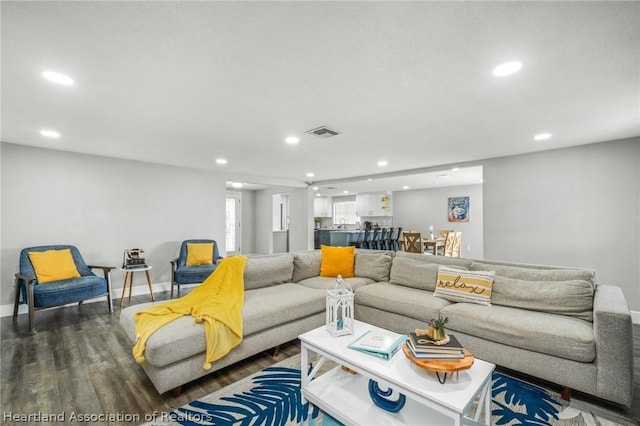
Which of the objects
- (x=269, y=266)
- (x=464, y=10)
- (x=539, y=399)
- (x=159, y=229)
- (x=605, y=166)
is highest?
(x=464, y=10)

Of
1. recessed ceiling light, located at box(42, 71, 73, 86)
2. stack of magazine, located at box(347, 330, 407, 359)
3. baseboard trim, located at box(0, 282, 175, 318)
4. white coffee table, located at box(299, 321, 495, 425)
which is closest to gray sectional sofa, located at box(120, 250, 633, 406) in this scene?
white coffee table, located at box(299, 321, 495, 425)

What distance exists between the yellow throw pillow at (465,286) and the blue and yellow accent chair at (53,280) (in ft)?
13.7

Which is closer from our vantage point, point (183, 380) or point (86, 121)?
point (183, 380)

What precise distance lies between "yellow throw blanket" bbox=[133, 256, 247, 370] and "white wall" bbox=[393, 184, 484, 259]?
24.3ft

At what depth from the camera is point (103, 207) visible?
4.50m

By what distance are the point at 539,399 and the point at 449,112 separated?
238 centimetres

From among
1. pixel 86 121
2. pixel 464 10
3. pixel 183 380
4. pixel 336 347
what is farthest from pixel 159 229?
pixel 464 10

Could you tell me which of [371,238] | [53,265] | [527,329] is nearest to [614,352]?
[527,329]

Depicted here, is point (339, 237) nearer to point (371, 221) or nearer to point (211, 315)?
point (371, 221)

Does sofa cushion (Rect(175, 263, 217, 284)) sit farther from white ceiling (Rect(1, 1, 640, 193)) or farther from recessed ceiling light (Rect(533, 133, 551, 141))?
recessed ceiling light (Rect(533, 133, 551, 141))

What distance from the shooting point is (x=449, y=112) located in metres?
2.64

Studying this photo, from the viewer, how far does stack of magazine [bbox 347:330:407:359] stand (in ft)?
5.79

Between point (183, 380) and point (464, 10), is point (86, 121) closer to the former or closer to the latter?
point (183, 380)

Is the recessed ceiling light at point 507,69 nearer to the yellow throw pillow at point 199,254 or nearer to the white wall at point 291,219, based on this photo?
the yellow throw pillow at point 199,254
